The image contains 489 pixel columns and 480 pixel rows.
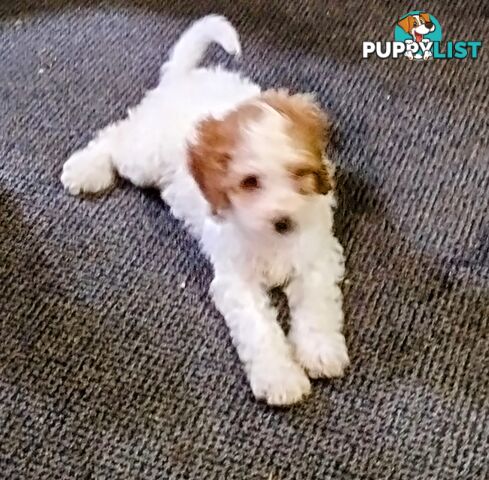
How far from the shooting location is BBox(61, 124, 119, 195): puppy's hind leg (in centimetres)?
170

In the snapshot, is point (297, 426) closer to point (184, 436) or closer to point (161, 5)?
point (184, 436)

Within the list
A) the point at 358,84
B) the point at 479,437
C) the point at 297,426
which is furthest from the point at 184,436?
the point at 358,84

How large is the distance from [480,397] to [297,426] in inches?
11.9

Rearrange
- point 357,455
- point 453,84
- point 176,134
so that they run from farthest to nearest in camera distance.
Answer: point 453,84 → point 176,134 → point 357,455

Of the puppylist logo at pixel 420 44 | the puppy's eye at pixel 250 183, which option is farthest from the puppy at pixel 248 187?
the puppylist logo at pixel 420 44

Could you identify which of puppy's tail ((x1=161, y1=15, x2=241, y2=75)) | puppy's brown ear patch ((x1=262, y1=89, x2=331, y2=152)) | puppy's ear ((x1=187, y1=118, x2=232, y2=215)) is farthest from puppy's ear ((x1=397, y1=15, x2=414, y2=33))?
puppy's ear ((x1=187, y1=118, x2=232, y2=215))

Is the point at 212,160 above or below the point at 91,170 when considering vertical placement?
above

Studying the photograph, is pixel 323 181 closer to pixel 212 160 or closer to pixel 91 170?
pixel 212 160

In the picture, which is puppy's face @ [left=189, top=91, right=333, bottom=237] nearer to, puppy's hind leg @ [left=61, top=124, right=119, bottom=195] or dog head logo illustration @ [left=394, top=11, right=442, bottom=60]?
puppy's hind leg @ [left=61, top=124, right=119, bottom=195]

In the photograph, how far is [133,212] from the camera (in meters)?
1.68

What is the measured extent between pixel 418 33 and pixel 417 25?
0.10ft

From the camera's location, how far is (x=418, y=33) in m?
2.03

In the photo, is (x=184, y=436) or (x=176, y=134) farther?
(x=176, y=134)

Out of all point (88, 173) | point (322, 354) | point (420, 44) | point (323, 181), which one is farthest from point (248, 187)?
point (420, 44)
